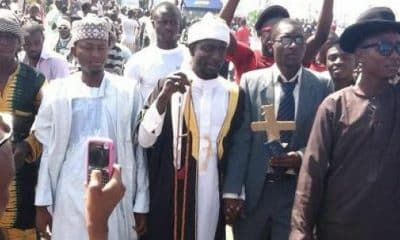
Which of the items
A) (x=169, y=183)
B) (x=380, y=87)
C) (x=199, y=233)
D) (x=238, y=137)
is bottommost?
(x=199, y=233)

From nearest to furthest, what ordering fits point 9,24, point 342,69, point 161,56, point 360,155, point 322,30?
1. point 360,155
2. point 9,24
3. point 342,69
4. point 322,30
5. point 161,56

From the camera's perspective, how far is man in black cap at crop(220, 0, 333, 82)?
15.6ft

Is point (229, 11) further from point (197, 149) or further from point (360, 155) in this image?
point (360, 155)

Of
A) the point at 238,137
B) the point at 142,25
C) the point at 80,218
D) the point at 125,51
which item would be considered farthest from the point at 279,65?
the point at 142,25

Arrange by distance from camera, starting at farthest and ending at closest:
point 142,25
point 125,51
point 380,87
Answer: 1. point 142,25
2. point 125,51
3. point 380,87

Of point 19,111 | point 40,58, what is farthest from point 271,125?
point 40,58

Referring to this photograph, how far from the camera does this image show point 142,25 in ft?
53.2

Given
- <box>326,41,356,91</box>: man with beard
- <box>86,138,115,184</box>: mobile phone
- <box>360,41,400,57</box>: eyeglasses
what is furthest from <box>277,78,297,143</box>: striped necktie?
<box>86,138,115,184</box>: mobile phone

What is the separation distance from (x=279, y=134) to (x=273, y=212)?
0.46 metres

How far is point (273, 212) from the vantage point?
4.00 meters

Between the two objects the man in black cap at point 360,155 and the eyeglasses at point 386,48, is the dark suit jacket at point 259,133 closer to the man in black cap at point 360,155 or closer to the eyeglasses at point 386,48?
the man in black cap at point 360,155

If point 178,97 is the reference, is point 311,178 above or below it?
below

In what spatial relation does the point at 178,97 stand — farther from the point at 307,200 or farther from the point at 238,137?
the point at 307,200

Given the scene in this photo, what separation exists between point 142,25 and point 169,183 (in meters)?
12.5
